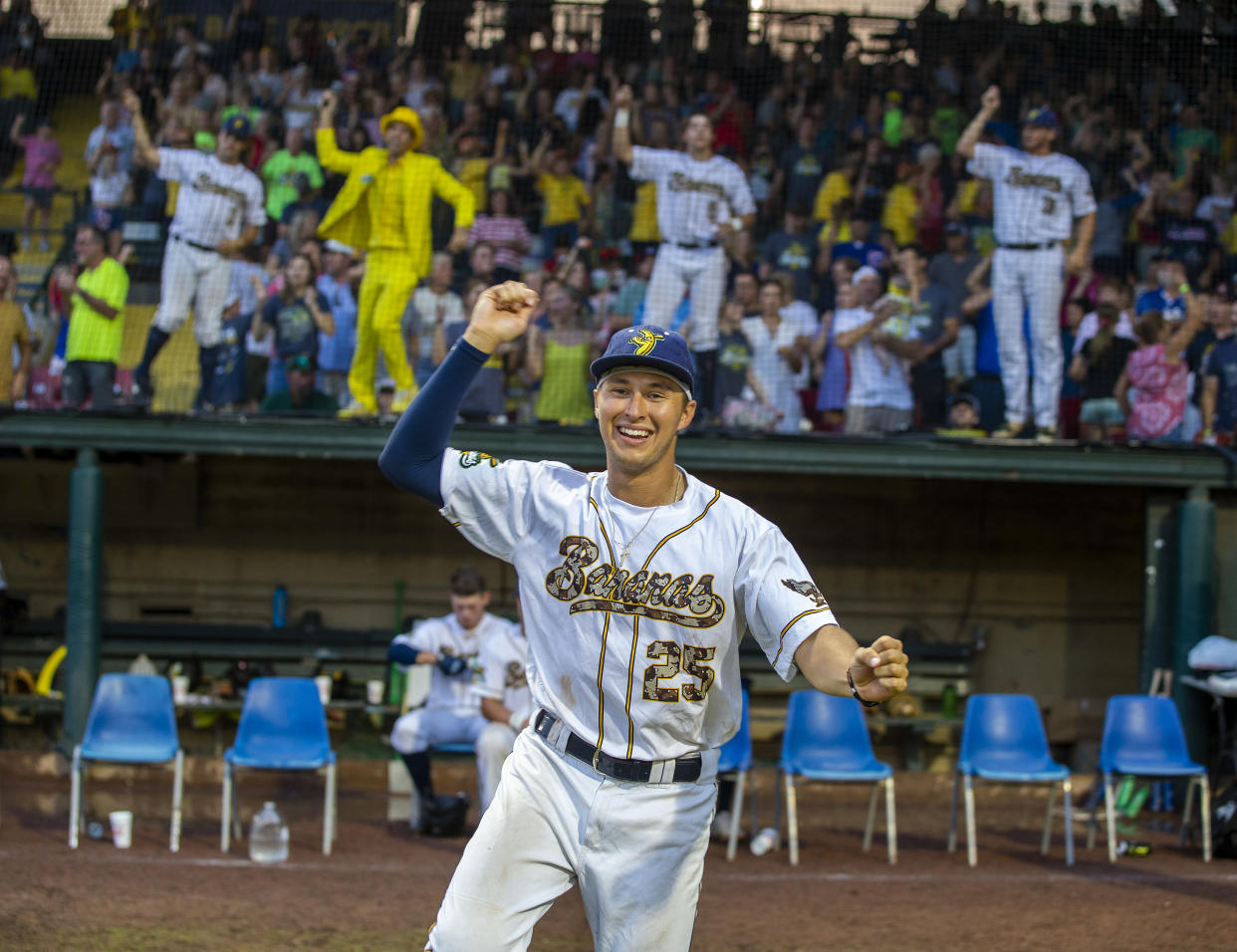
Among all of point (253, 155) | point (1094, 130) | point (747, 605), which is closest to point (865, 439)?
point (1094, 130)

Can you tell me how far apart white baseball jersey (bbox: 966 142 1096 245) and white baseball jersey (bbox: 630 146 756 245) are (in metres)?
1.72

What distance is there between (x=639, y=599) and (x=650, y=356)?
56 centimetres

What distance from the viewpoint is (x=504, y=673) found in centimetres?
803

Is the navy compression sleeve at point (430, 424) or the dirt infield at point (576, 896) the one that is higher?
the navy compression sleeve at point (430, 424)

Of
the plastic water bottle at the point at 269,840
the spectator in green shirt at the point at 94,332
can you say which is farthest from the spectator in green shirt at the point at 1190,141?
the plastic water bottle at the point at 269,840

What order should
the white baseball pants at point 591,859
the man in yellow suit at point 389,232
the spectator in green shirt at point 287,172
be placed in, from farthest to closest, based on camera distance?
the spectator in green shirt at point 287,172, the man in yellow suit at point 389,232, the white baseball pants at point 591,859

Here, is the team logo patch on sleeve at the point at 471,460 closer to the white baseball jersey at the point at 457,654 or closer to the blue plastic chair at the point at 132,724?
the white baseball jersey at the point at 457,654

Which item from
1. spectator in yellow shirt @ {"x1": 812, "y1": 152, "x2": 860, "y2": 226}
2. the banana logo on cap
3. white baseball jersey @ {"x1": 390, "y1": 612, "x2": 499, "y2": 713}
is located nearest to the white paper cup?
white baseball jersey @ {"x1": 390, "y1": 612, "x2": 499, "y2": 713}

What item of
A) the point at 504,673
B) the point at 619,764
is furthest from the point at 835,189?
the point at 619,764

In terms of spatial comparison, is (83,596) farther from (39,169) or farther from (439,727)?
(39,169)

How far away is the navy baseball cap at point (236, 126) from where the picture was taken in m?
9.77

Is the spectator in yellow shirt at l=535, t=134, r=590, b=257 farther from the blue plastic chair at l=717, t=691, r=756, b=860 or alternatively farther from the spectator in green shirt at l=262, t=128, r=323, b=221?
the blue plastic chair at l=717, t=691, r=756, b=860

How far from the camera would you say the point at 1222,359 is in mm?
9250

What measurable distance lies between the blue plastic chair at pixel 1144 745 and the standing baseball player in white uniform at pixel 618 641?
18.6 ft
